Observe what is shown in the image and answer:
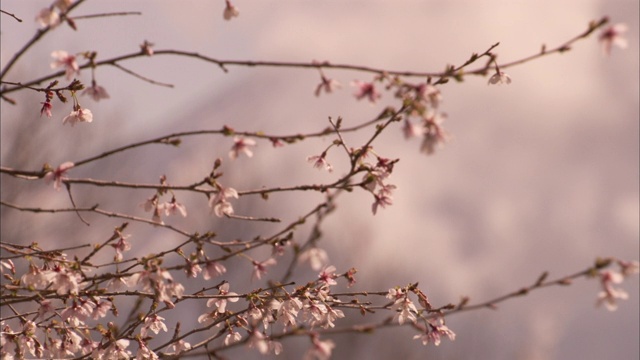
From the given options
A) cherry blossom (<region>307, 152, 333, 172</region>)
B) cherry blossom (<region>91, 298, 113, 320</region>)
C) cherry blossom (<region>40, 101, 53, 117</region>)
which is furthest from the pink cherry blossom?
cherry blossom (<region>40, 101, 53, 117</region>)

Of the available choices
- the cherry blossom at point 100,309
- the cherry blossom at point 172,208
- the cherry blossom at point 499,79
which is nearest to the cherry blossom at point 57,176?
the cherry blossom at point 172,208

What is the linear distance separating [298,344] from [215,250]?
4254 mm

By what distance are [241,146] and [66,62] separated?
0.80 m

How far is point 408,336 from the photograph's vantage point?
72.9ft

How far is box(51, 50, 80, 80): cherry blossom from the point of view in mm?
2934

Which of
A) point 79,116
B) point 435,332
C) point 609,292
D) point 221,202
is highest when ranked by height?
point 79,116

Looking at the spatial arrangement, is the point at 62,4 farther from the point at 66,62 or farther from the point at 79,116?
the point at 79,116

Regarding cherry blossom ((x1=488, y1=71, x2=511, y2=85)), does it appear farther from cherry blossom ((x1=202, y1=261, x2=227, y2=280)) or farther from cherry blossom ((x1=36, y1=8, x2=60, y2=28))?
cherry blossom ((x1=36, y1=8, x2=60, y2=28))

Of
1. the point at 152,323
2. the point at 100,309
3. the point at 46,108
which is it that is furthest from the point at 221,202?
the point at 46,108

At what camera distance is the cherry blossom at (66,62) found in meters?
2.93

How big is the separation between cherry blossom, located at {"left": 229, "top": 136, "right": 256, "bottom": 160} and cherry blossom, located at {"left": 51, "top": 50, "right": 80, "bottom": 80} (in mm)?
706

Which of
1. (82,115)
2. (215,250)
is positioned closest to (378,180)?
(82,115)

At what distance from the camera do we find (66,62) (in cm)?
296

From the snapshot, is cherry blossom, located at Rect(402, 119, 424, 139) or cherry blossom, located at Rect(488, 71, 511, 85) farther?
cherry blossom, located at Rect(488, 71, 511, 85)
